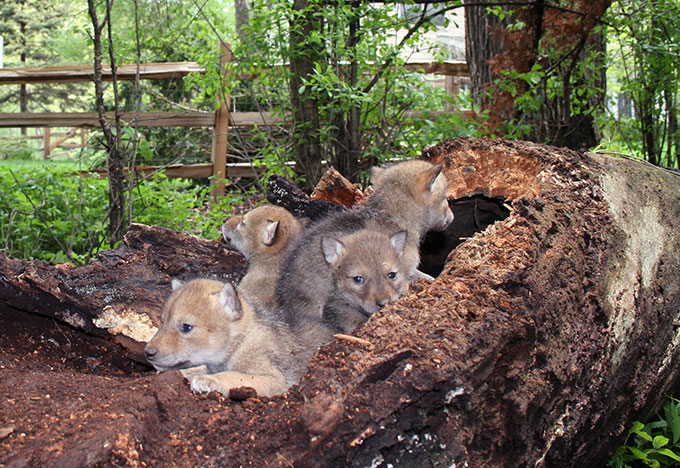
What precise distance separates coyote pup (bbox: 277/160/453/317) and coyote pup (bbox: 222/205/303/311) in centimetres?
15

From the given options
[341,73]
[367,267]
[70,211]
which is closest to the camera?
[367,267]

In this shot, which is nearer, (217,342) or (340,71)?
(217,342)

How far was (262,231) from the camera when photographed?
4.95m

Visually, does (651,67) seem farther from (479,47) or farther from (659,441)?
(659,441)

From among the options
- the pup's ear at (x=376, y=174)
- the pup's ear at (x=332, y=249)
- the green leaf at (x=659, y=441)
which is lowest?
the green leaf at (x=659, y=441)

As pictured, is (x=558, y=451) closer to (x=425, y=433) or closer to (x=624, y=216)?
(x=425, y=433)

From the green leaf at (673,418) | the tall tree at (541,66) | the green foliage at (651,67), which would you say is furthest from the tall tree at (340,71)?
the green leaf at (673,418)

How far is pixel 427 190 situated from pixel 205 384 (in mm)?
2542

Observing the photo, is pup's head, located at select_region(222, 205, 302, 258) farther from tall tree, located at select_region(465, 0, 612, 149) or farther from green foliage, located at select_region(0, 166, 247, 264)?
tall tree, located at select_region(465, 0, 612, 149)

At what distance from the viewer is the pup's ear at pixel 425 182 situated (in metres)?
4.78

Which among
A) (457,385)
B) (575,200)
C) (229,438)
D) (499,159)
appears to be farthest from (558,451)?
(499,159)

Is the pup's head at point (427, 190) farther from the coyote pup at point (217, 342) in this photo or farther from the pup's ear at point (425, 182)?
the coyote pup at point (217, 342)

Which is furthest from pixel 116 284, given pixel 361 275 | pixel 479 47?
pixel 479 47

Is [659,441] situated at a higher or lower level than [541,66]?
lower
